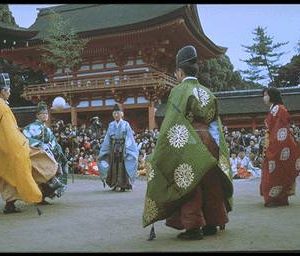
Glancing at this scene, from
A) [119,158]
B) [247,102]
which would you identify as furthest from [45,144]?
[247,102]

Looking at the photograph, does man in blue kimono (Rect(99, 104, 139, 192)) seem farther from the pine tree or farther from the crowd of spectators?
the pine tree

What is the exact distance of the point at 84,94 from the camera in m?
22.2

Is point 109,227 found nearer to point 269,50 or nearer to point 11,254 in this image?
point 11,254

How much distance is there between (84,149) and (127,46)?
7.08 metres

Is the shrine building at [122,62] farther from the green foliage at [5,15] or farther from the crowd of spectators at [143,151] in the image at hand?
the crowd of spectators at [143,151]

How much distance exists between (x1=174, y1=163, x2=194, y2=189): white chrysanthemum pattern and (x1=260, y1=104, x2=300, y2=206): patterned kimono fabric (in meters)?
2.31

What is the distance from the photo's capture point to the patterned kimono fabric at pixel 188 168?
391cm

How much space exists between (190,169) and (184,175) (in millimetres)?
66

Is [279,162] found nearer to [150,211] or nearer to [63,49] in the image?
[150,211]

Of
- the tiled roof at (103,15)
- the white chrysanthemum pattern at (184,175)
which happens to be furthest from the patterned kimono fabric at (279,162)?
the tiled roof at (103,15)

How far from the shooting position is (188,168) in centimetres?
394

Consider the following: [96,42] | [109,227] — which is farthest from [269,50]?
[109,227]

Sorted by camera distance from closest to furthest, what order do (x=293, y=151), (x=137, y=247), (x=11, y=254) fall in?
(x=11, y=254)
(x=137, y=247)
(x=293, y=151)

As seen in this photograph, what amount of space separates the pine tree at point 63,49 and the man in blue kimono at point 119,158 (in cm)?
1325
